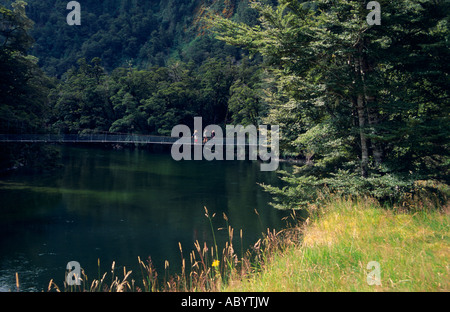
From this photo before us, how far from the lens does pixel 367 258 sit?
3.74 meters

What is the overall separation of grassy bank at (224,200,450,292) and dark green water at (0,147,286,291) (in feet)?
17.9

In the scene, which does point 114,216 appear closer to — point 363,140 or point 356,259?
point 363,140

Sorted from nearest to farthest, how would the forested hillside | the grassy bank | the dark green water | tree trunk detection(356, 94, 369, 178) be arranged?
the grassy bank → tree trunk detection(356, 94, 369, 178) → the dark green water → the forested hillside

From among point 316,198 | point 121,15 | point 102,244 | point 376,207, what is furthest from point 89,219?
point 121,15

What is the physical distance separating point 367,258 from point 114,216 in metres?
12.2

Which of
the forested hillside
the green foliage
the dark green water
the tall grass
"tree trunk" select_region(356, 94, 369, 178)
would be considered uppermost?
the forested hillside

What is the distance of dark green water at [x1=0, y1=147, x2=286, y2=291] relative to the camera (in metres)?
9.96

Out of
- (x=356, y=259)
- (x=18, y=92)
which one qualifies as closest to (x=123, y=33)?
(x=18, y=92)

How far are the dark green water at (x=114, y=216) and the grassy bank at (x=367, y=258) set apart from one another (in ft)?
17.9

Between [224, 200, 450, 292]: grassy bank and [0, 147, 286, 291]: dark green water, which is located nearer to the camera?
[224, 200, 450, 292]: grassy bank

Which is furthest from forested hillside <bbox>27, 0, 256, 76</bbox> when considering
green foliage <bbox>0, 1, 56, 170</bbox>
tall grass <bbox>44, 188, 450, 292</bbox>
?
tall grass <bbox>44, 188, 450, 292</bbox>

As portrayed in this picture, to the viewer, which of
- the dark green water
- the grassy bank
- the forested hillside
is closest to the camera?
the grassy bank

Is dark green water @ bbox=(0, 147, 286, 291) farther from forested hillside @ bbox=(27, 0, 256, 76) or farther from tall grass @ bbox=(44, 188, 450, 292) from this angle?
forested hillside @ bbox=(27, 0, 256, 76)

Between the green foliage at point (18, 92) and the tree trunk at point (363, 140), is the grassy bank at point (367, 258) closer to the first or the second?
the tree trunk at point (363, 140)
